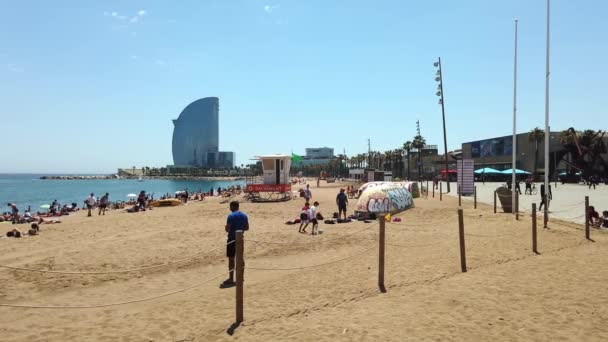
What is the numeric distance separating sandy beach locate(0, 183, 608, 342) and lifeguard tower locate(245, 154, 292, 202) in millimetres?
17012

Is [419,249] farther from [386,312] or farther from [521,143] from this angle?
[521,143]

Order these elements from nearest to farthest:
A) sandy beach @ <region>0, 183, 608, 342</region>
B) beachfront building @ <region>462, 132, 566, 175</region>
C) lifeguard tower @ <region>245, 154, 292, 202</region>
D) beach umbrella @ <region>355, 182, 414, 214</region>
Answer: sandy beach @ <region>0, 183, 608, 342</region>, beach umbrella @ <region>355, 182, 414, 214</region>, lifeguard tower @ <region>245, 154, 292, 202</region>, beachfront building @ <region>462, 132, 566, 175</region>

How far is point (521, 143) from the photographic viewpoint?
70562 mm

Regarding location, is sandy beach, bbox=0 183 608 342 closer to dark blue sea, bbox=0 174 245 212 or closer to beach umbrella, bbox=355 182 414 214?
beach umbrella, bbox=355 182 414 214

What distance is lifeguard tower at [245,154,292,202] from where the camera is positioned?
105ft

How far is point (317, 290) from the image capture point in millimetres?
8016

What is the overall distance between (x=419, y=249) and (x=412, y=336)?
6.82 metres

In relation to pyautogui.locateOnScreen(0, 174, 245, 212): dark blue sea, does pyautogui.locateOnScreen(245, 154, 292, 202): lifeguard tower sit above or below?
above

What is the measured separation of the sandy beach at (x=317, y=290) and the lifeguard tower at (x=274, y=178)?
17.0 metres

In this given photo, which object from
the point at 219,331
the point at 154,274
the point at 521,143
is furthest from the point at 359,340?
the point at 521,143

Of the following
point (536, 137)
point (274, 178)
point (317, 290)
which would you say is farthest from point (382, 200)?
point (536, 137)

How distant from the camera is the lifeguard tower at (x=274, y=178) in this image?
31.9m

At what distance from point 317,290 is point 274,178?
25105 millimetres

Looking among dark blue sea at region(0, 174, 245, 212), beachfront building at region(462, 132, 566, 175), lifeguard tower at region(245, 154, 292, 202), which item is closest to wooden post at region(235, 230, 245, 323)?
lifeguard tower at region(245, 154, 292, 202)
